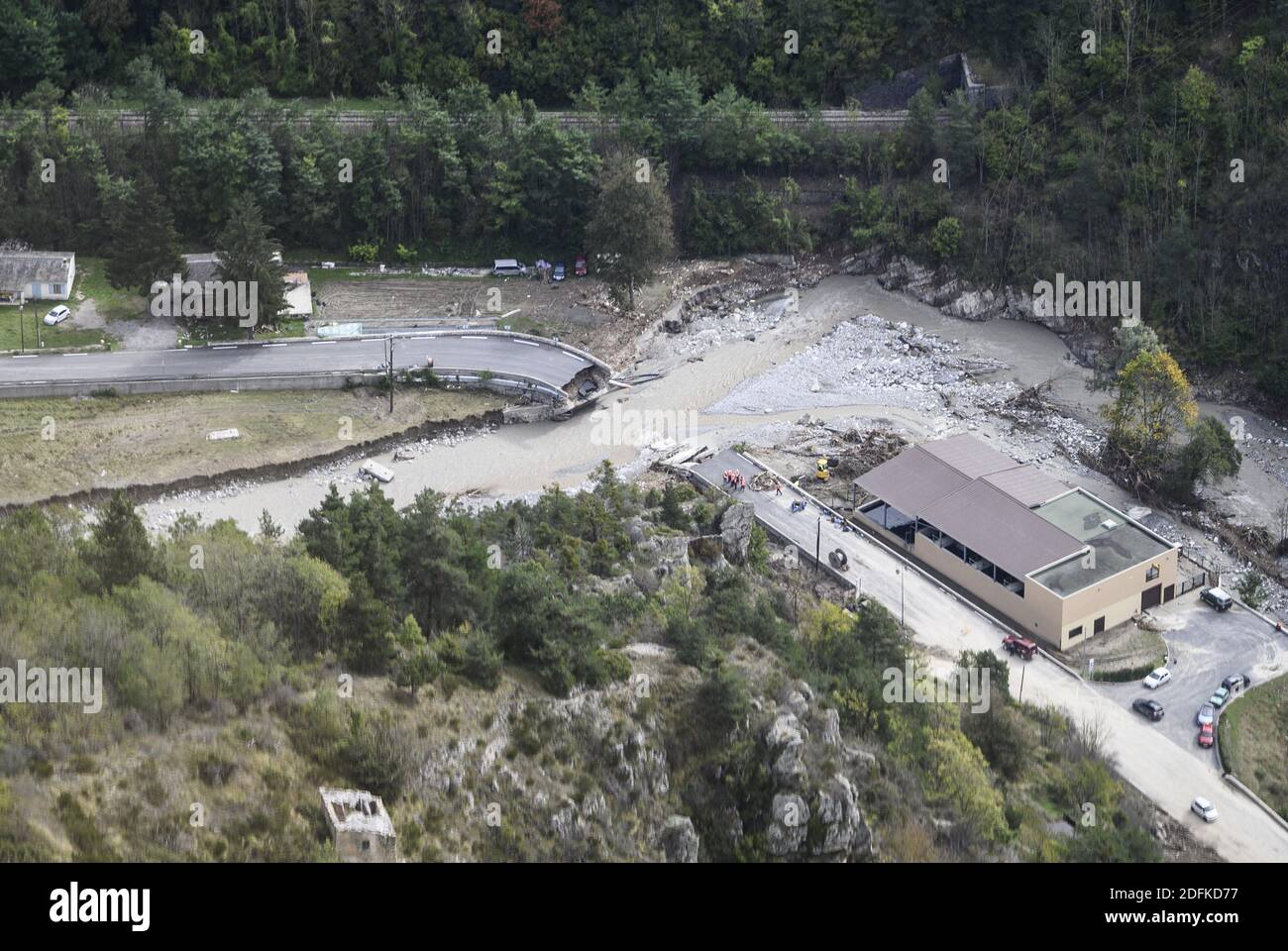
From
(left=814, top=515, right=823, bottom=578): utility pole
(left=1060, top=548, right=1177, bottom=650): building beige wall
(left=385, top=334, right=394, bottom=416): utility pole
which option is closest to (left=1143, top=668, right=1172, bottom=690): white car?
(left=1060, top=548, right=1177, bottom=650): building beige wall

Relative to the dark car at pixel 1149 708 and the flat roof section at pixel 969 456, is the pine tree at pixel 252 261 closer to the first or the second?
the flat roof section at pixel 969 456

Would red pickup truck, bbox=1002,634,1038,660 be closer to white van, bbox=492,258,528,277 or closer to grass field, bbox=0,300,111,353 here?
white van, bbox=492,258,528,277

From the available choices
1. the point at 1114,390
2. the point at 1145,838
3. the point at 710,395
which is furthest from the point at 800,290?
the point at 1145,838

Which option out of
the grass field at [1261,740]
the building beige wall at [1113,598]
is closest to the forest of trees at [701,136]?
the building beige wall at [1113,598]

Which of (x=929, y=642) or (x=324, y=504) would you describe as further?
(x=929, y=642)

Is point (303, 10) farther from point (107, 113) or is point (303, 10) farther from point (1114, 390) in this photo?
point (1114, 390)
